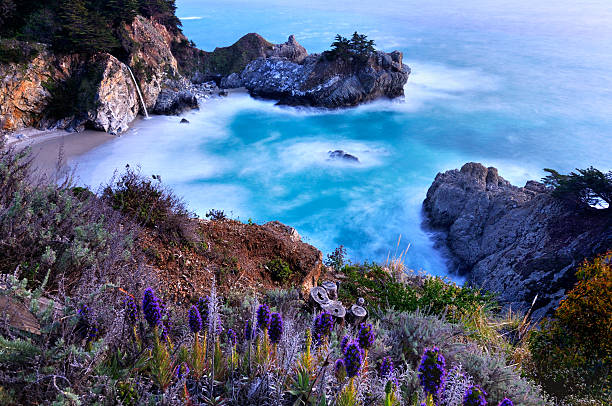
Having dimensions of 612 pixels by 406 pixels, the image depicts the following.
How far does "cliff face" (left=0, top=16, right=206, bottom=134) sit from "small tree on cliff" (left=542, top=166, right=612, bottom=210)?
20.2 metres

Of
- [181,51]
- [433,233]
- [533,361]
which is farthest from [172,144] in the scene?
[533,361]

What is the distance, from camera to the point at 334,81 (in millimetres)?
27578

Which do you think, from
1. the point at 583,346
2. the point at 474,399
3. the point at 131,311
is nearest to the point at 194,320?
the point at 131,311

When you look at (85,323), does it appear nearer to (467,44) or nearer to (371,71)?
(371,71)

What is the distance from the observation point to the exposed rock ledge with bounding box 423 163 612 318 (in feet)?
31.5

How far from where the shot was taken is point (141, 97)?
2272 centimetres

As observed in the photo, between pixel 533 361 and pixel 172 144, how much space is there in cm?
1950

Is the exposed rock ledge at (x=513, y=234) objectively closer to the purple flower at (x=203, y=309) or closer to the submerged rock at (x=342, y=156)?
the submerged rock at (x=342, y=156)

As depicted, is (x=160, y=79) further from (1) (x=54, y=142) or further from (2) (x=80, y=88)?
(1) (x=54, y=142)

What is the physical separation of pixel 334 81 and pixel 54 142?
59.1ft

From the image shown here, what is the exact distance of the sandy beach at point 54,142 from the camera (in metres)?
16.4

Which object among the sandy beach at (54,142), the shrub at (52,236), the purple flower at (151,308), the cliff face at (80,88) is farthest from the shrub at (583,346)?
the cliff face at (80,88)

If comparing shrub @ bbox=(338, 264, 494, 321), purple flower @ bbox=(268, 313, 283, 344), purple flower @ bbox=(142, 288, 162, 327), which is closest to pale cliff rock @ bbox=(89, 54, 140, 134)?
shrub @ bbox=(338, 264, 494, 321)

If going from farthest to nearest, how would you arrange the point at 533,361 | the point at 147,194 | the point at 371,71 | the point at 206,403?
the point at 371,71 < the point at 147,194 < the point at 533,361 < the point at 206,403
